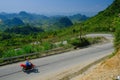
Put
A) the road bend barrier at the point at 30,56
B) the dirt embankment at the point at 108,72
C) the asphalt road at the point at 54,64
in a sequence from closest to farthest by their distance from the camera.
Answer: the dirt embankment at the point at 108,72, the asphalt road at the point at 54,64, the road bend barrier at the point at 30,56

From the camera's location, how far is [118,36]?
21.6 metres

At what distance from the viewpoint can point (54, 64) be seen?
23.3 meters

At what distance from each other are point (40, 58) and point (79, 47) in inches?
Answer: 322

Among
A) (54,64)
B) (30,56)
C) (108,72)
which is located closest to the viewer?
(108,72)

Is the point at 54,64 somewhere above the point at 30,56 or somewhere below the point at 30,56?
below

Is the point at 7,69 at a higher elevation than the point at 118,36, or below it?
below

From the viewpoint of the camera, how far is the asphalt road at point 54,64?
19.5m

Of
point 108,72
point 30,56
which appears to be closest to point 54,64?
point 30,56

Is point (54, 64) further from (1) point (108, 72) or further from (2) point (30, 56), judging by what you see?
(1) point (108, 72)

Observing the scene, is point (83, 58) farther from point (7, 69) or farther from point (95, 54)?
point (7, 69)

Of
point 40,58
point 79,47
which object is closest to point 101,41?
point 79,47

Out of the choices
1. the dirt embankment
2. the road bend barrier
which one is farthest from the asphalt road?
the dirt embankment

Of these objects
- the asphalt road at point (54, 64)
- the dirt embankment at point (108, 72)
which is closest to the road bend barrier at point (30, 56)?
the asphalt road at point (54, 64)

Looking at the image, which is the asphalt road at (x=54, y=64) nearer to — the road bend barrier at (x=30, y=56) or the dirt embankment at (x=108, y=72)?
the road bend barrier at (x=30, y=56)
